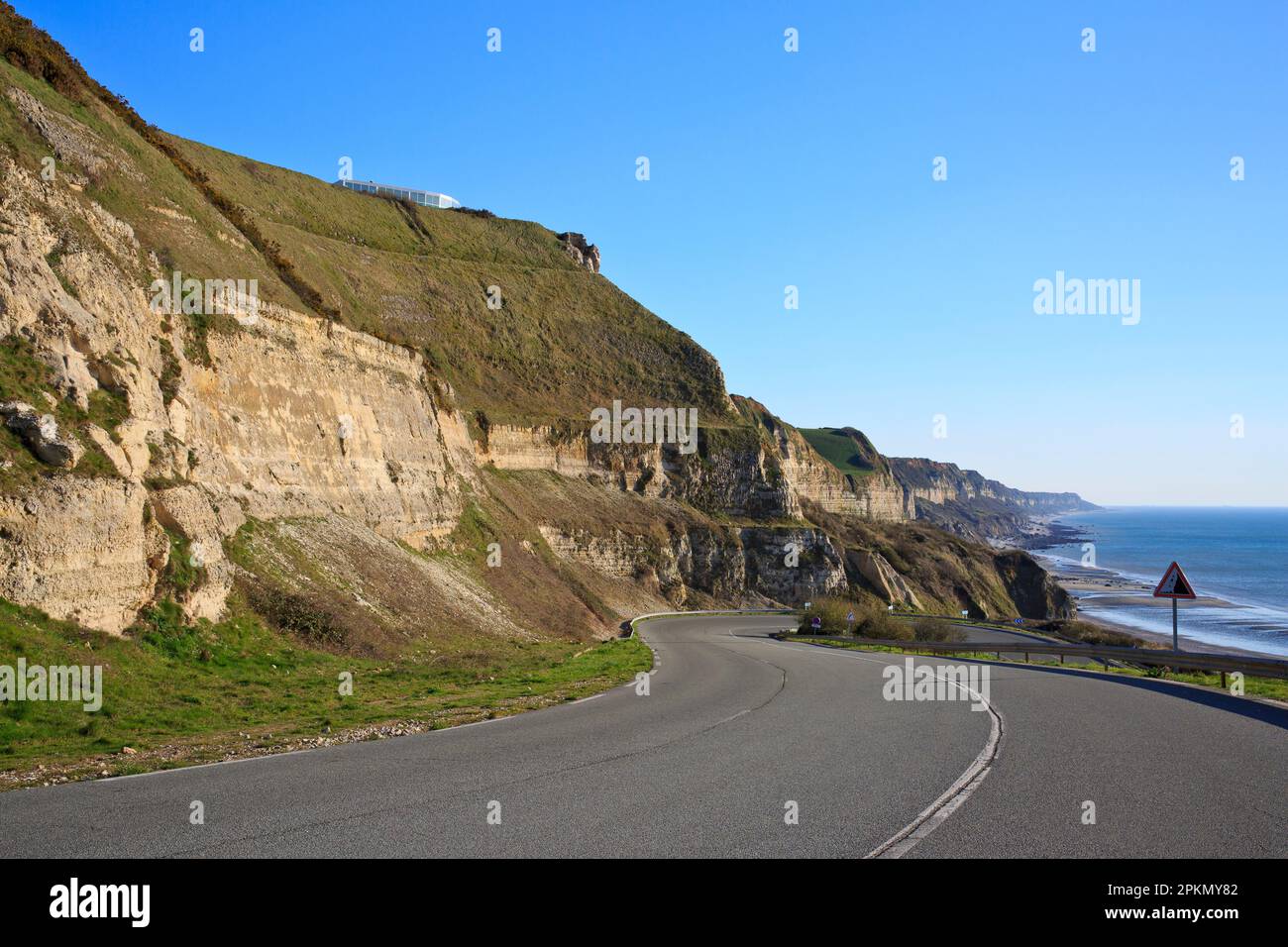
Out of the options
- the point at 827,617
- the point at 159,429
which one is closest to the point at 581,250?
the point at 827,617

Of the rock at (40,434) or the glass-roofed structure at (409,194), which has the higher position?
the glass-roofed structure at (409,194)

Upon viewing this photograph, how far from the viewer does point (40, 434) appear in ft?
52.7

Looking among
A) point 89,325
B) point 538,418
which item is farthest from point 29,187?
point 538,418

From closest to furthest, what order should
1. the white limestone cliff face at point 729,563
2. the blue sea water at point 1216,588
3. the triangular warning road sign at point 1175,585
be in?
the triangular warning road sign at point 1175,585, the white limestone cliff face at point 729,563, the blue sea water at point 1216,588

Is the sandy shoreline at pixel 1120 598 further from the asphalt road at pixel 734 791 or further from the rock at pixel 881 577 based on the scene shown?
the asphalt road at pixel 734 791

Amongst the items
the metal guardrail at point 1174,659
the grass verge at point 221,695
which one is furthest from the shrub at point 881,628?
the grass verge at point 221,695

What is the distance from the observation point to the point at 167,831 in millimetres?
6742

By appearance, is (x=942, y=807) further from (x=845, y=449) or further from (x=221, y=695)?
(x=845, y=449)

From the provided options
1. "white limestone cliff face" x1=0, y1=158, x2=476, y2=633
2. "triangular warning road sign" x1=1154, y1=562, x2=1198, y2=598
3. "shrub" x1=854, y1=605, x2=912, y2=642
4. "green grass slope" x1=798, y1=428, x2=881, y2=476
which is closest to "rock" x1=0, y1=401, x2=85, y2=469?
"white limestone cliff face" x1=0, y1=158, x2=476, y2=633

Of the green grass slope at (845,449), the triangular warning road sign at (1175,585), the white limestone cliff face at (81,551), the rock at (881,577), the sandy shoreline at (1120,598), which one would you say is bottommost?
the sandy shoreline at (1120,598)

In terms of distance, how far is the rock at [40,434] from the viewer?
15930mm

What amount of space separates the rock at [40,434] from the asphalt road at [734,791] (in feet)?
32.6

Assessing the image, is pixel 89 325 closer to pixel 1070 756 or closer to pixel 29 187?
pixel 29 187

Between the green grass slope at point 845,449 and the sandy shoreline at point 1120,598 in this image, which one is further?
the green grass slope at point 845,449
